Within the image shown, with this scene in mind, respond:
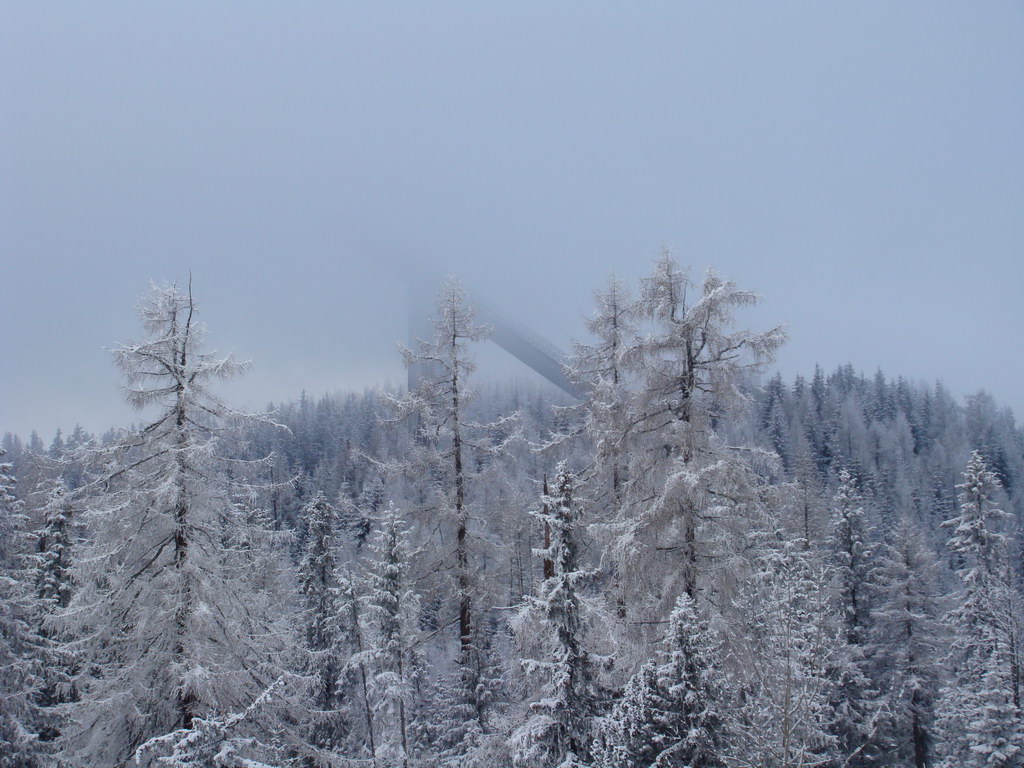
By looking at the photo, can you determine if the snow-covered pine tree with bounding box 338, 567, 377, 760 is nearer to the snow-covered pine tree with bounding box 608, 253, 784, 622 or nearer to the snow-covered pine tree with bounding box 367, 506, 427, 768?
the snow-covered pine tree with bounding box 367, 506, 427, 768

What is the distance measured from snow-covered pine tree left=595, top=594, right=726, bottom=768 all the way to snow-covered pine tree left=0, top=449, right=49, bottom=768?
13.8m

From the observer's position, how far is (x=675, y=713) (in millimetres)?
9945

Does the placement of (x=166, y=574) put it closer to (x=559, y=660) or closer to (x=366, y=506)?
(x=559, y=660)

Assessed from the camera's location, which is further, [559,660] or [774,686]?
[559,660]

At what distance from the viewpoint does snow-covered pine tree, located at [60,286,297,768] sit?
10.4m

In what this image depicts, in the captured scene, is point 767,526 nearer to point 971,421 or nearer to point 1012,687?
point 1012,687

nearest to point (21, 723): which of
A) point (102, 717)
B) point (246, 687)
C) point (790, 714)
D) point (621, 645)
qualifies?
point (102, 717)

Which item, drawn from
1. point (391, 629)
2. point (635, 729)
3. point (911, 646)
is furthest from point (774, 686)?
point (911, 646)

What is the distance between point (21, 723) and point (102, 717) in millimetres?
7078

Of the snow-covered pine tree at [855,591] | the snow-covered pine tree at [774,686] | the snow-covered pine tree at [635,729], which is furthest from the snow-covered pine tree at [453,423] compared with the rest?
the snow-covered pine tree at [855,591]

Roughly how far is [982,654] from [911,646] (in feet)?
12.5

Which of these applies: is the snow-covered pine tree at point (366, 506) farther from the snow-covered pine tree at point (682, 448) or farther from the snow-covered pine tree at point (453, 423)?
the snow-covered pine tree at point (682, 448)

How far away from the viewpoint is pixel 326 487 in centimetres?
8319

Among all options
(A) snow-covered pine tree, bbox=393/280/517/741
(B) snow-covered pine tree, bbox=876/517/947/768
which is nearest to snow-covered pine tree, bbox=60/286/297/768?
(A) snow-covered pine tree, bbox=393/280/517/741
